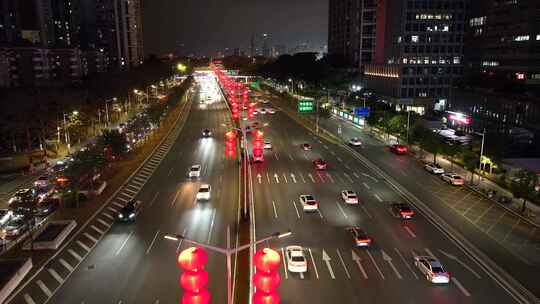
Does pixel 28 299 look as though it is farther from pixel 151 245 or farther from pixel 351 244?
pixel 351 244

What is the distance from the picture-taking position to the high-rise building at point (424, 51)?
132 metres

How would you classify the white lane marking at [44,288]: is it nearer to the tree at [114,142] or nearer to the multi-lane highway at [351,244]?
the multi-lane highway at [351,244]

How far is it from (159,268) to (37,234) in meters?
14.6

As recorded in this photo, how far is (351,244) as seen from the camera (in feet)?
125

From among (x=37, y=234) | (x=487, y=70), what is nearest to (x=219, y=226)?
(x=37, y=234)

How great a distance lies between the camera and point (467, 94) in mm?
117438

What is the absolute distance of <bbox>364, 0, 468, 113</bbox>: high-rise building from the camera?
132m

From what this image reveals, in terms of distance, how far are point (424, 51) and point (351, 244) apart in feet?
369

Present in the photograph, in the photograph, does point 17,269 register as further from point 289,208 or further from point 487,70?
point 487,70

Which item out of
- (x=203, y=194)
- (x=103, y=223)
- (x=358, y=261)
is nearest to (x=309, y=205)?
(x=358, y=261)

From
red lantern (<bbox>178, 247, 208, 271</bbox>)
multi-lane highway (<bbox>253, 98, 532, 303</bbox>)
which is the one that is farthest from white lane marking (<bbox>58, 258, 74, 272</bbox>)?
red lantern (<bbox>178, 247, 208, 271</bbox>)

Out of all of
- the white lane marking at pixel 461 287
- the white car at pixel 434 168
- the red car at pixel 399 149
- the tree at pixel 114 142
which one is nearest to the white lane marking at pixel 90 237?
the tree at pixel 114 142

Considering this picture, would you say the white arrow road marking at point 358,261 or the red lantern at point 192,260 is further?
the white arrow road marking at point 358,261

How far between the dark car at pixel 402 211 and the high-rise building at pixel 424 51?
96150mm
